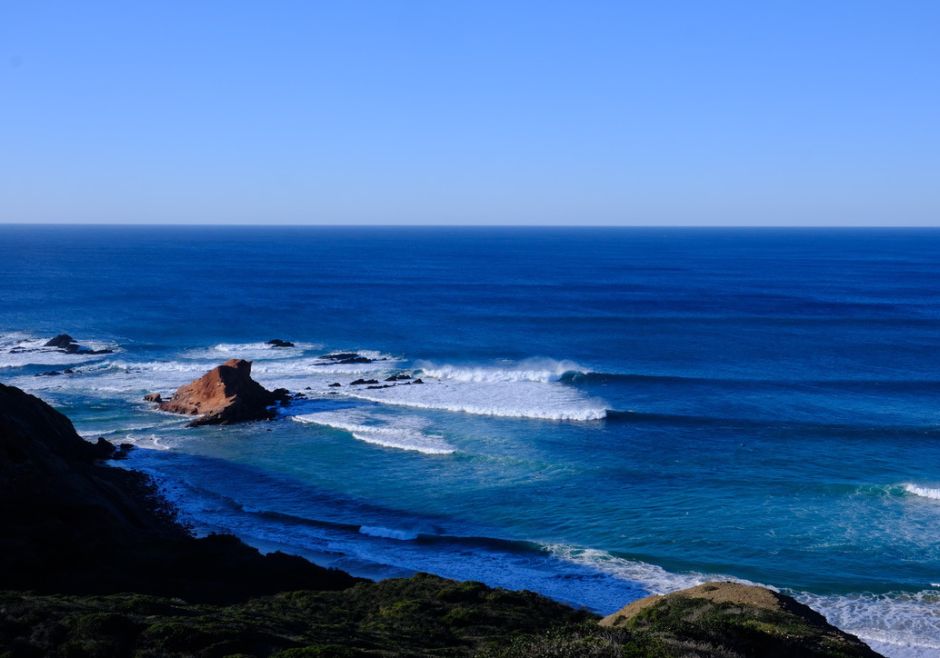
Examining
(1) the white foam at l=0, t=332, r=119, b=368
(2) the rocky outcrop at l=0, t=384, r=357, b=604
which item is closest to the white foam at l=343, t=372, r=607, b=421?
(2) the rocky outcrop at l=0, t=384, r=357, b=604

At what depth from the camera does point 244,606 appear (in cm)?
2095

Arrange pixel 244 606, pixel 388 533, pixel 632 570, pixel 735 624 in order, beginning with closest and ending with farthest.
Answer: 1. pixel 735 624
2. pixel 244 606
3. pixel 632 570
4. pixel 388 533

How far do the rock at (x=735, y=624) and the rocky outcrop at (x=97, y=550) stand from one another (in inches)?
388

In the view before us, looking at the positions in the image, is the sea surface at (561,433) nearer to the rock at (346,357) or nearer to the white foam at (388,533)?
the white foam at (388,533)

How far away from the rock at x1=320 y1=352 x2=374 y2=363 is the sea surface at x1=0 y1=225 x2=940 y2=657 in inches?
40.6

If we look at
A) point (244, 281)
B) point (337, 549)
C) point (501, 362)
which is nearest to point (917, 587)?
point (337, 549)

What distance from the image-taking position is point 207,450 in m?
41.3

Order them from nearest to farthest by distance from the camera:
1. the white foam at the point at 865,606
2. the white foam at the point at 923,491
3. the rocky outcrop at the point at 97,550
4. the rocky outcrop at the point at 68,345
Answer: the white foam at the point at 865,606, the rocky outcrop at the point at 97,550, the white foam at the point at 923,491, the rocky outcrop at the point at 68,345

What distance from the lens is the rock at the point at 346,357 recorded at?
2405 inches

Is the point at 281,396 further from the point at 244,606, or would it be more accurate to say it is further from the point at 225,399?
the point at 244,606

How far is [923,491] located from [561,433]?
1682cm

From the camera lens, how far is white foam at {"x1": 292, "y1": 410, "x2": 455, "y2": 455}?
41.3 metres

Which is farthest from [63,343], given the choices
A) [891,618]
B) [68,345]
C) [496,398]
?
[891,618]

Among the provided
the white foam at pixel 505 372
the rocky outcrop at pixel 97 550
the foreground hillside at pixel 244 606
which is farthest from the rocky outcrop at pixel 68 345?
the rocky outcrop at pixel 97 550
